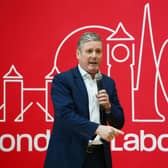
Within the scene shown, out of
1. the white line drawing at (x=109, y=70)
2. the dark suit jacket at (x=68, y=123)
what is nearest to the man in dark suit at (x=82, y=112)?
the dark suit jacket at (x=68, y=123)

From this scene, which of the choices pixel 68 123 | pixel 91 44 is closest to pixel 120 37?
pixel 91 44

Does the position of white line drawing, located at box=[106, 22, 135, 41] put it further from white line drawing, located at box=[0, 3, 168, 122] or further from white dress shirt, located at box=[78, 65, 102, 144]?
white dress shirt, located at box=[78, 65, 102, 144]

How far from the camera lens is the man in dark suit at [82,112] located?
1814mm

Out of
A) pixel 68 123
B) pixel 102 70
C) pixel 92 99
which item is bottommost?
pixel 68 123

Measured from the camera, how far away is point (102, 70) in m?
3.28

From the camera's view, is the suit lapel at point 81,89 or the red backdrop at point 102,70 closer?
the suit lapel at point 81,89

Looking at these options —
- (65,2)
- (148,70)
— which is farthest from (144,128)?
(65,2)

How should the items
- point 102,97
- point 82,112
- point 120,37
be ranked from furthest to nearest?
point 120,37
point 82,112
point 102,97

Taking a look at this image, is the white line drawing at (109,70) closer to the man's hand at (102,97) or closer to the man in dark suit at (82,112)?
A: the man in dark suit at (82,112)

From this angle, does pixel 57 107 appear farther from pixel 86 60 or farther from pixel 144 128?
pixel 144 128

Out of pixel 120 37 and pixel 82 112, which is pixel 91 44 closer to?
pixel 82 112

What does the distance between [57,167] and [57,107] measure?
356 millimetres

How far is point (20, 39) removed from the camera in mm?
3303

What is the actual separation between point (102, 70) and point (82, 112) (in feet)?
4.90
